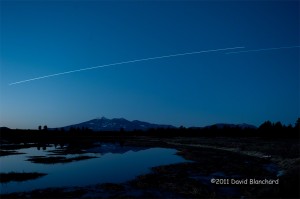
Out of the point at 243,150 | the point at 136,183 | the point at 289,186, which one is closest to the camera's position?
the point at 289,186

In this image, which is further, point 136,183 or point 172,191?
point 136,183

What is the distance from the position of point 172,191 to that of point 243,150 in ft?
166

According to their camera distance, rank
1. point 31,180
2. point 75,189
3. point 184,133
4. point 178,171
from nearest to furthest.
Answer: point 75,189, point 31,180, point 178,171, point 184,133

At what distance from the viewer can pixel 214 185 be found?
28.9 meters

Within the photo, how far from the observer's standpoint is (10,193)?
2556 centimetres

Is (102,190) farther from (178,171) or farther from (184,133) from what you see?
(184,133)

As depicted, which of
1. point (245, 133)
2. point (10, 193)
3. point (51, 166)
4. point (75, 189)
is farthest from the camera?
point (245, 133)

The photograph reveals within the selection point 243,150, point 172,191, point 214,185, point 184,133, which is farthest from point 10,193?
point 184,133

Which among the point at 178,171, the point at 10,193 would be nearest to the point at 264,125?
the point at 178,171

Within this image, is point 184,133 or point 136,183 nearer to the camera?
point 136,183

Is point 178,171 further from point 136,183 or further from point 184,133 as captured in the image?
point 184,133

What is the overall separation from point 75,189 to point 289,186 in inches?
785

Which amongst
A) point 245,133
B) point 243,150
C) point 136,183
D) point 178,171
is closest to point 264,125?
point 245,133

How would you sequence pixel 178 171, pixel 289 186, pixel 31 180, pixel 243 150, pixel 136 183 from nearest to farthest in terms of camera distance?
1. pixel 289 186
2. pixel 136 183
3. pixel 31 180
4. pixel 178 171
5. pixel 243 150
